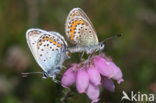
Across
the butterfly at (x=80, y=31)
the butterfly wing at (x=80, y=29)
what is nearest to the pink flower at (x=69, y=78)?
the butterfly at (x=80, y=31)

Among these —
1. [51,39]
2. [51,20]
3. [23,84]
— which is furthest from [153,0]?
[51,39]

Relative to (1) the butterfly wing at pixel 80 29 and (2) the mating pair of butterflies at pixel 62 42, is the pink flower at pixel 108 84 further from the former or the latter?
(1) the butterfly wing at pixel 80 29

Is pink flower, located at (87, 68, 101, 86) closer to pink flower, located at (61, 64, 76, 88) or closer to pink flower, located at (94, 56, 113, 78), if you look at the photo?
pink flower, located at (94, 56, 113, 78)

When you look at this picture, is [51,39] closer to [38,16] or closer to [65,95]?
[65,95]

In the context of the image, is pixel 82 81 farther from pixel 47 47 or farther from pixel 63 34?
pixel 63 34

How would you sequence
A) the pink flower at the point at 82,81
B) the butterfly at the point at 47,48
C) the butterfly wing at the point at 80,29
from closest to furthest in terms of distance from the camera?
the pink flower at the point at 82,81
the butterfly at the point at 47,48
the butterfly wing at the point at 80,29

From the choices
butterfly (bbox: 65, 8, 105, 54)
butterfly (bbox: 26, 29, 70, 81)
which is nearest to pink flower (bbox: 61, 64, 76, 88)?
butterfly (bbox: 26, 29, 70, 81)

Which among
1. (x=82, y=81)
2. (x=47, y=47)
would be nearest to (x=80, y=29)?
(x=47, y=47)
